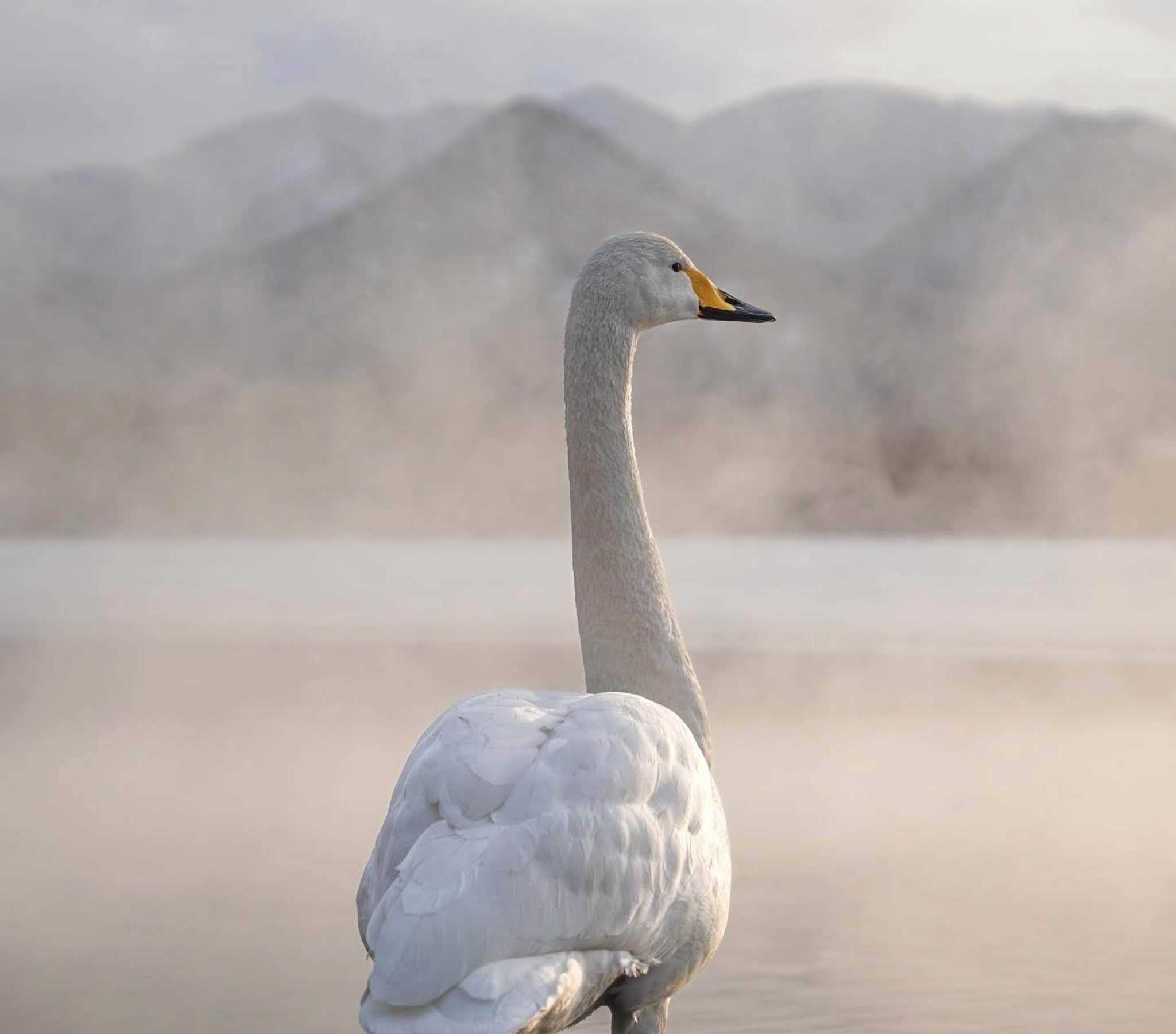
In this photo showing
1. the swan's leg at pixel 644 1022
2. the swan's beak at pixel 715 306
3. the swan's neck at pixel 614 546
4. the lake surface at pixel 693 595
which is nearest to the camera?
the swan's leg at pixel 644 1022

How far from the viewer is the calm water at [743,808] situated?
3758 millimetres

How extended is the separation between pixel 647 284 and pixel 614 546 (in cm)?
52

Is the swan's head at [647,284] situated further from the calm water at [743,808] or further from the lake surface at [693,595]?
the lake surface at [693,595]

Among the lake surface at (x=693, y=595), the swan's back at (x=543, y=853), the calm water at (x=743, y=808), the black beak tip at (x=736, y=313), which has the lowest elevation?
the lake surface at (x=693, y=595)

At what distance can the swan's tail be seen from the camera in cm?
236

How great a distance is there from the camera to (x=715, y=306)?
373 cm

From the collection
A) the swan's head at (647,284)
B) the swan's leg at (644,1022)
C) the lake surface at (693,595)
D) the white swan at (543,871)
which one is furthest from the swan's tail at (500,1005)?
the lake surface at (693,595)

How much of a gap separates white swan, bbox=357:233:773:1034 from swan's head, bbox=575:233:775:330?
38.1 inches

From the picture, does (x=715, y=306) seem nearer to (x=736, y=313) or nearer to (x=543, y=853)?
(x=736, y=313)

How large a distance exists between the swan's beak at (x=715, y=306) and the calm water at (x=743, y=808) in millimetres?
1333

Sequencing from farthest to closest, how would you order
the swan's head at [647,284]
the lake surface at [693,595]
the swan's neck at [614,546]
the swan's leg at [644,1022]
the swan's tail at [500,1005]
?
the lake surface at [693,595] < the swan's head at [647,284] < the swan's neck at [614,546] < the swan's leg at [644,1022] < the swan's tail at [500,1005]

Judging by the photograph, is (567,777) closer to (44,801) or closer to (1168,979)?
(1168,979)

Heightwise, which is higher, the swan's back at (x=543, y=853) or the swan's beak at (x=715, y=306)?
the swan's beak at (x=715, y=306)

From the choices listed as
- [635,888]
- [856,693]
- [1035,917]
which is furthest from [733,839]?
[856,693]
